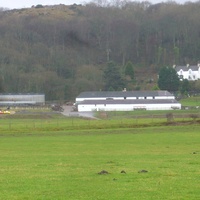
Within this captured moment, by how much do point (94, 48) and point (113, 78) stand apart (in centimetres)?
4527

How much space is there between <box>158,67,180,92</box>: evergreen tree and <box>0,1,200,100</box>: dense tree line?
7.92 meters

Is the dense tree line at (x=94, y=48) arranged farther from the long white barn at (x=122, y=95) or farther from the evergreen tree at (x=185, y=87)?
the evergreen tree at (x=185, y=87)

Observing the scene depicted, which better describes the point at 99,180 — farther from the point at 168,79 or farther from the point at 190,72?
the point at 190,72

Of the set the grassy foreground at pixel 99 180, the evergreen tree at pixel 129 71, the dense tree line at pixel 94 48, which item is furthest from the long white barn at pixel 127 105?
the grassy foreground at pixel 99 180

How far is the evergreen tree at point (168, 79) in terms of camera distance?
106m

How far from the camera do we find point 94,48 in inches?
6112

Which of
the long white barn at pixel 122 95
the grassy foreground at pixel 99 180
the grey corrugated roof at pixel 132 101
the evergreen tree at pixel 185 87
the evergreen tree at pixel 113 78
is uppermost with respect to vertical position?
the evergreen tree at pixel 113 78

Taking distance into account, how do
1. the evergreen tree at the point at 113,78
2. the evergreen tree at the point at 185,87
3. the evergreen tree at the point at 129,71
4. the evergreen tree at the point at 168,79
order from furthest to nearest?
the evergreen tree at the point at 129,71, the evergreen tree at the point at 113,78, the evergreen tree at the point at 168,79, the evergreen tree at the point at 185,87

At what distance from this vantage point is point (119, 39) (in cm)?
15375

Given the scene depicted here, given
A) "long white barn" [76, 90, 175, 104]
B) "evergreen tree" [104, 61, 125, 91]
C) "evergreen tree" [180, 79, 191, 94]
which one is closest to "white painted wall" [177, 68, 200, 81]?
"evergreen tree" [180, 79, 191, 94]

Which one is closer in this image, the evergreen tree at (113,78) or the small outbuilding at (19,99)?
the small outbuilding at (19,99)

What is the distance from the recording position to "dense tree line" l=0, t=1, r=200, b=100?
113125 mm

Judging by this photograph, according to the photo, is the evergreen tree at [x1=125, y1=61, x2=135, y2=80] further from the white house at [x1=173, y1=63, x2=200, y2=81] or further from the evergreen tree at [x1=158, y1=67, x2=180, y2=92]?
the white house at [x1=173, y1=63, x2=200, y2=81]

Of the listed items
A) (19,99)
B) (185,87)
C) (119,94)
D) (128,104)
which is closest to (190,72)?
(185,87)
